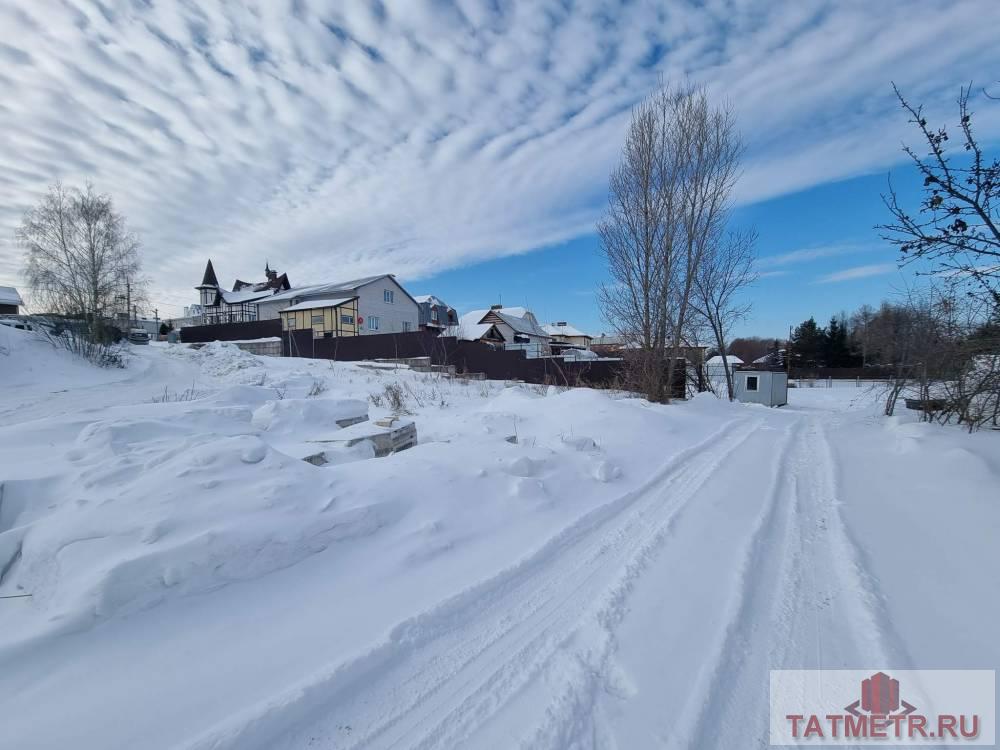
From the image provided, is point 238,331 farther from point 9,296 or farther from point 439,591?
point 439,591

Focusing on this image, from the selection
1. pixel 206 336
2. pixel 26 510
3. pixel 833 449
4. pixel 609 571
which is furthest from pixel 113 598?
pixel 206 336

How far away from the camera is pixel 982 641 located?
2164mm

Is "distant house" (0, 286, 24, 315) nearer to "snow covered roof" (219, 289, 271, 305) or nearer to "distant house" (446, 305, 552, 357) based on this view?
"snow covered roof" (219, 289, 271, 305)

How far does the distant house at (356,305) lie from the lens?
33.9 m

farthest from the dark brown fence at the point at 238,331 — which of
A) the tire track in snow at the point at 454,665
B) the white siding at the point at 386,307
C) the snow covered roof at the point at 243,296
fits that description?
the tire track in snow at the point at 454,665

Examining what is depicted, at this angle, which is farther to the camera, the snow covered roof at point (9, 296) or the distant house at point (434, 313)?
the distant house at point (434, 313)

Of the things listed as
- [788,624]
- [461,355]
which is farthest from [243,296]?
[788,624]

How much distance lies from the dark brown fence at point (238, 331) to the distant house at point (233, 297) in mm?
6078

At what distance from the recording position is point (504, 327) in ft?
155

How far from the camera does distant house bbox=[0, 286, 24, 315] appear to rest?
33.4 m

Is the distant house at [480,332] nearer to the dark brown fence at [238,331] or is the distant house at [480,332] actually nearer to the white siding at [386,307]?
the white siding at [386,307]
